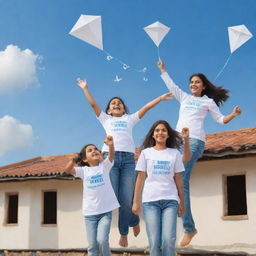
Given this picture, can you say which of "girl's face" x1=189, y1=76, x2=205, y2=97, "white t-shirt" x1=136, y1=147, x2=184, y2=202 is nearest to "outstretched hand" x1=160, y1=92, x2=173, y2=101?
"girl's face" x1=189, y1=76, x2=205, y2=97

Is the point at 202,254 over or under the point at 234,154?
under

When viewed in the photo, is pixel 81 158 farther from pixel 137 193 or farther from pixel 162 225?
pixel 162 225

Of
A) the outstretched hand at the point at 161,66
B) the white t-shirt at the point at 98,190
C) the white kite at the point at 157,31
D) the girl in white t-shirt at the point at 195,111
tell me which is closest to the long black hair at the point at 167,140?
the white t-shirt at the point at 98,190

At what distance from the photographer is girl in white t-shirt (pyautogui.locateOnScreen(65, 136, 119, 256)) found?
686 centimetres

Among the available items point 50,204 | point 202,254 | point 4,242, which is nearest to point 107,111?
point 202,254

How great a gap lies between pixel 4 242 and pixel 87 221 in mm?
9245

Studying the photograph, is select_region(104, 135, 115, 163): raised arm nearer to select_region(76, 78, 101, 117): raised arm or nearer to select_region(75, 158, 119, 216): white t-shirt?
select_region(75, 158, 119, 216): white t-shirt

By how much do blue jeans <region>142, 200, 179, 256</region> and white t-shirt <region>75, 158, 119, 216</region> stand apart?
0.89 m

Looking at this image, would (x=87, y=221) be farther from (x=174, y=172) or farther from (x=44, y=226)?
(x=44, y=226)

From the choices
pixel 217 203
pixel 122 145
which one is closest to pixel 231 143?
pixel 217 203

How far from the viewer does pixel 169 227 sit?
606 cm

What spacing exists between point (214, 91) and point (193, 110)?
600 mm

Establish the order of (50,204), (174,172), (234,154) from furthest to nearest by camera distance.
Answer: (50,204) → (234,154) → (174,172)

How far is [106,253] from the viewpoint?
22.5ft
